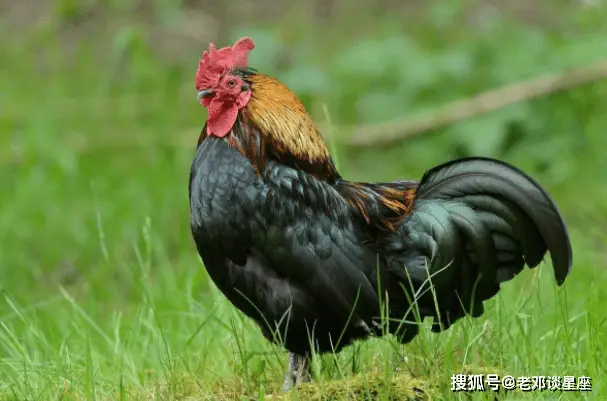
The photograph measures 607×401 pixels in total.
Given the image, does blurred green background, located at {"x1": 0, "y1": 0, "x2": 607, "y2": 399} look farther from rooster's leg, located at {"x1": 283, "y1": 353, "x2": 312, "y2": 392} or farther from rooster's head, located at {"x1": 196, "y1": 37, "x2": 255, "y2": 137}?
rooster's head, located at {"x1": 196, "y1": 37, "x2": 255, "y2": 137}

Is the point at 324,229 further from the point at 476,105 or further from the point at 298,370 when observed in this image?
the point at 476,105

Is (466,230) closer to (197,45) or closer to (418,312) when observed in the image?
(418,312)

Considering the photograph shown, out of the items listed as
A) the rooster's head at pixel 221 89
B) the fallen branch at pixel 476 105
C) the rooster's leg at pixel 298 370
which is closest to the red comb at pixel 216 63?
the rooster's head at pixel 221 89

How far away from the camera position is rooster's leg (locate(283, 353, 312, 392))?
339cm

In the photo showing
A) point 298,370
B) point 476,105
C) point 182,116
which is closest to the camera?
point 298,370

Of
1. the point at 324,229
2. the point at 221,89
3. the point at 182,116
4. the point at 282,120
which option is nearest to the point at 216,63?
the point at 221,89

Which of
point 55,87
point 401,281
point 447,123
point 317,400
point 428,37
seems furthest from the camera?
point 428,37

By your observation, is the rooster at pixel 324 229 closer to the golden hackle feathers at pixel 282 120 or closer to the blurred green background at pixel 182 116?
the golden hackle feathers at pixel 282 120

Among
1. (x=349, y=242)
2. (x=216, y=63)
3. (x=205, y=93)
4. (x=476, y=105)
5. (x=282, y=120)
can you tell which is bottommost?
(x=349, y=242)

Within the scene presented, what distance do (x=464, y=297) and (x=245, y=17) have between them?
255 inches

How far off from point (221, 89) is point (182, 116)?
4.39m

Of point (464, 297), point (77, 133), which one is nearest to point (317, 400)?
point (464, 297)

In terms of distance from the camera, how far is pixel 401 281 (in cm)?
333

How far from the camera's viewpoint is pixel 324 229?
3.19 meters
